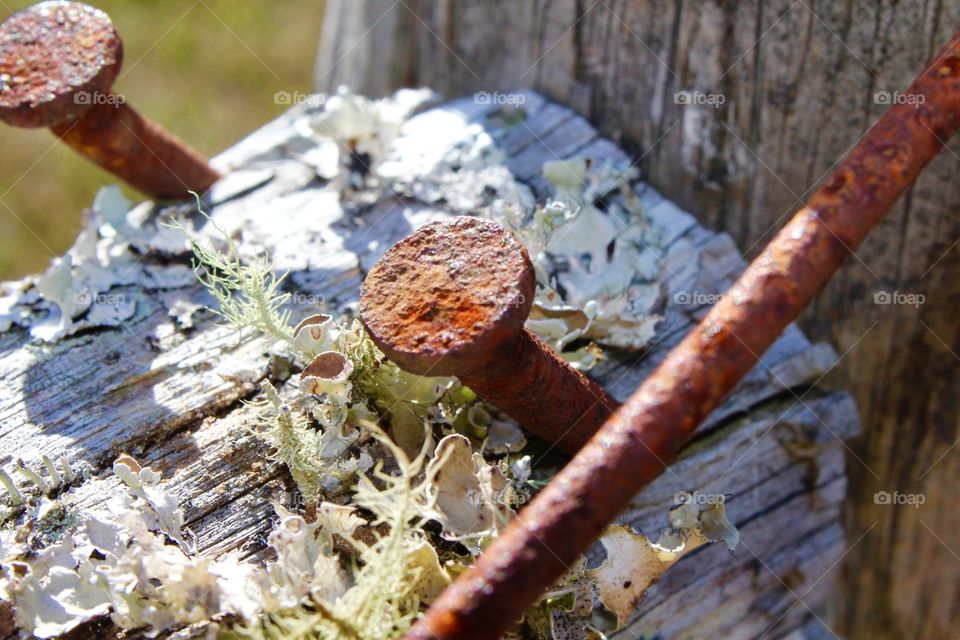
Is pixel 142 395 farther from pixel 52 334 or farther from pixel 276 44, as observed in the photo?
pixel 276 44

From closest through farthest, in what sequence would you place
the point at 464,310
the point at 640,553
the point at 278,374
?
Answer: the point at 464,310, the point at 640,553, the point at 278,374

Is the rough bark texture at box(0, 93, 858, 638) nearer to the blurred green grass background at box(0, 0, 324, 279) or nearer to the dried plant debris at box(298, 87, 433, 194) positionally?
the dried plant debris at box(298, 87, 433, 194)

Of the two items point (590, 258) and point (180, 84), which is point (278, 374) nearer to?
point (590, 258)

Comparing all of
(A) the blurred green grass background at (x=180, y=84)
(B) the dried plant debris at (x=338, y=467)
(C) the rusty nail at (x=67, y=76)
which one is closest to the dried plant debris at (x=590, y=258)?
(B) the dried plant debris at (x=338, y=467)

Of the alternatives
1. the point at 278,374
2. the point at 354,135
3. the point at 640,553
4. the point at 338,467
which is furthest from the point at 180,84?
the point at 640,553

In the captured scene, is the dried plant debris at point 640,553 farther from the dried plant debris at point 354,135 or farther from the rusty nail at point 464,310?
the dried plant debris at point 354,135

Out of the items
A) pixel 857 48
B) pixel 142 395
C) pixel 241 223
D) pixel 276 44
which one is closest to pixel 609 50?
pixel 857 48

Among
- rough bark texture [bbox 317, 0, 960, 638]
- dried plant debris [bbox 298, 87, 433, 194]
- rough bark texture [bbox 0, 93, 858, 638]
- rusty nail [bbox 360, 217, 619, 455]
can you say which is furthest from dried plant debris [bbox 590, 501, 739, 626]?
dried plant debris [bbox 298, 87, 433, 194]

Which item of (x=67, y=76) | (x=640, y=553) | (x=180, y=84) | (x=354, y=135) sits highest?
(x=67, y=76)
